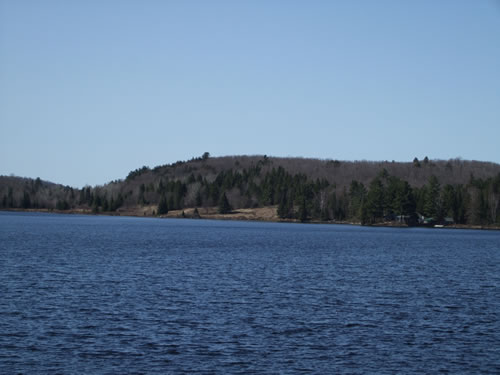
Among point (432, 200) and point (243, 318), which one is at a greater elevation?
point (432, 200)

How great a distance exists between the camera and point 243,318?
35156mm

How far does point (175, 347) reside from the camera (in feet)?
94.0

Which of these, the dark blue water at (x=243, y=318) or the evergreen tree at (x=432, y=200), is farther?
the evergreen tree at (x=432, y=200)

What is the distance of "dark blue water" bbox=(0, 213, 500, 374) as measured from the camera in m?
26.7

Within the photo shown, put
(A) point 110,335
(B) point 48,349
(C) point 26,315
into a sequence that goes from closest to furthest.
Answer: (B) point 48,349 < (A) point 110,335 < (C) point 26,315

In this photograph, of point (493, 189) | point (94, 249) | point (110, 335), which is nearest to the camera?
point (110, 335)

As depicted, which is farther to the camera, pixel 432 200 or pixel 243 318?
pixel 432 200

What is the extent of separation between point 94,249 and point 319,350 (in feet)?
191

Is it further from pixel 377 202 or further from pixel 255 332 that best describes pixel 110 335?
pixel 377 202

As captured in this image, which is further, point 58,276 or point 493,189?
point 493,189

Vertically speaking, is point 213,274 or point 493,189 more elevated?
point 493,189

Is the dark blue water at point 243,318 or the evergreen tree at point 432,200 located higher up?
the evergreen tree at point 432,200

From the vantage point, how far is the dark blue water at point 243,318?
26.7 metres

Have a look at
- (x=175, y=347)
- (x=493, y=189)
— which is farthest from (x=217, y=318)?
(x=493, y=189)
